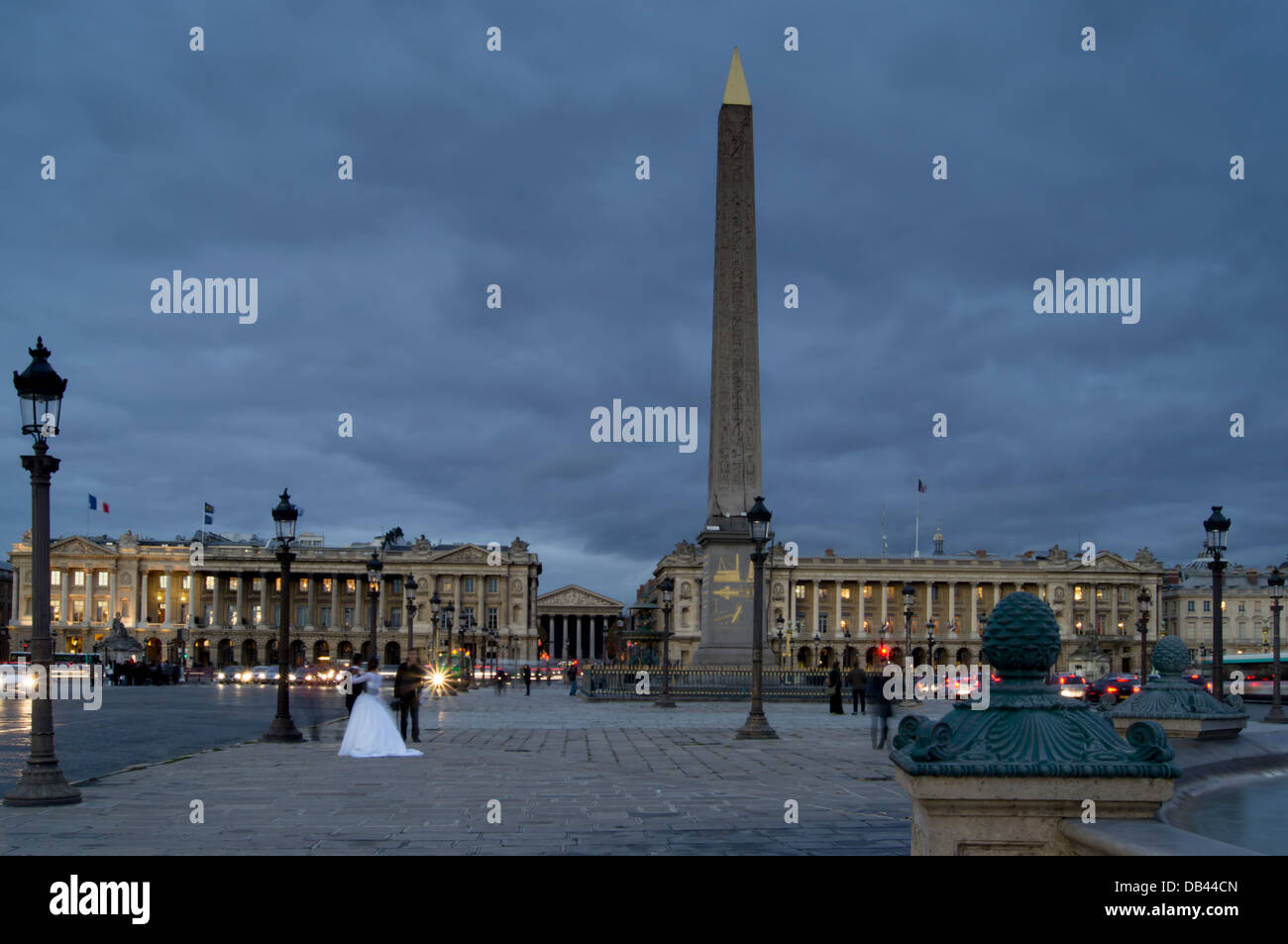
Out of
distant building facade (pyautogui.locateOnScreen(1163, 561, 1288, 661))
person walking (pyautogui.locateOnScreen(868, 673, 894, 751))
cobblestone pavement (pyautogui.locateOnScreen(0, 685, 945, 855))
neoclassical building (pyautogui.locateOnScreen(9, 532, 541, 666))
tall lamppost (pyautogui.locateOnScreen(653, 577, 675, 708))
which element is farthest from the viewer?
neoclassical building (pyautogui.locateOnScreen(9, 532, 541, 666))

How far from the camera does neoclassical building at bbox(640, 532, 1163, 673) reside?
14588 cm

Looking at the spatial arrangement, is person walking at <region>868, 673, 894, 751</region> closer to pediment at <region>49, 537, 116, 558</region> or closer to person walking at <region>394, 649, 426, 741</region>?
person walking at <region>394, 649, 426, 741</region>

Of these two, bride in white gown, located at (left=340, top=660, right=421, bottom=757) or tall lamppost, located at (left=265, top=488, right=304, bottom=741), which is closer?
bride in white gown, located at (left=340, top=660, right=421, bottom=757)

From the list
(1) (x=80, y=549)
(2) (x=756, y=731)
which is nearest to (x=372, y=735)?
(2) (x=756, y=731)

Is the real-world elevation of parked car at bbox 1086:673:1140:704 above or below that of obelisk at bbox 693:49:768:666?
below

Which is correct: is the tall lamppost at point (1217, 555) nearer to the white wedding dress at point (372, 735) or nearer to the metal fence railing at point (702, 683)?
the white wedding dress at point (372, 735)

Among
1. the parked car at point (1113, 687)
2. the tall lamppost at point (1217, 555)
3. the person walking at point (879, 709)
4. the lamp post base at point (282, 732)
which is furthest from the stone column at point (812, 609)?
the lamp post base at point (282, 732)

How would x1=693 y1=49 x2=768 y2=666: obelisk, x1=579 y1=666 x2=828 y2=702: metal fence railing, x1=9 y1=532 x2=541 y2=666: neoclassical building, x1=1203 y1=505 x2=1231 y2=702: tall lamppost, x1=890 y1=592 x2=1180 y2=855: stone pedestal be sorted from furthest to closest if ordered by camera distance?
x1=9 y1=532 x2=541 y2=666: neoclassical building, x1=579 y1=666 x2=828 y2=702: metal fence railing, x1=693 y1=49 x2=768 y2=666: obelisk, x1=1203 y1=505 x2=1231 y2=702: tall lamppost, x1=890 y1=592 x2=1180 y2=855: stone pedestal

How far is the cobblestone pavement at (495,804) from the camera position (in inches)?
389

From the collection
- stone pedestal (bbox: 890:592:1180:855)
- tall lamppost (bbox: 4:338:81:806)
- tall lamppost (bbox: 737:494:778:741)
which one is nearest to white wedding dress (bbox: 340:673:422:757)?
tall lamppost (bbox: 4:338:81:806)

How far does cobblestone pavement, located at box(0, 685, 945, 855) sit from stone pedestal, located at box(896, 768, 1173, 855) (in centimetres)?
448

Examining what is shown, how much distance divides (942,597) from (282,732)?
133m

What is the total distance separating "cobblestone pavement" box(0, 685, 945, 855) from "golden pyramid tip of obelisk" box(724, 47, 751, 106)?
2347 cm
